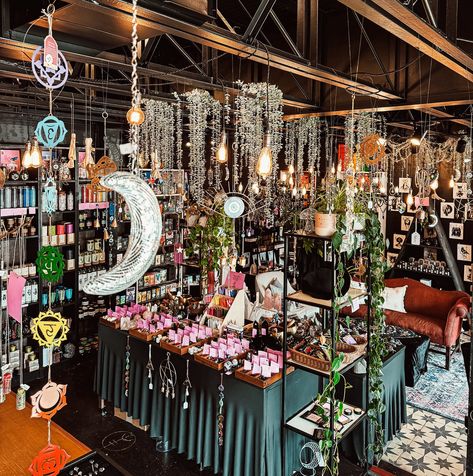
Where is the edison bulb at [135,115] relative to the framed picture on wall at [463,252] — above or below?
above

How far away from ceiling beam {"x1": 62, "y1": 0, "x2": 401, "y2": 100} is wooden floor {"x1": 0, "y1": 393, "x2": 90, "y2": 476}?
2.56 m

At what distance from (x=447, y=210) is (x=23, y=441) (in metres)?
10.2

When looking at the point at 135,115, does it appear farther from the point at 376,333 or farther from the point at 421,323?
the point at 421,323

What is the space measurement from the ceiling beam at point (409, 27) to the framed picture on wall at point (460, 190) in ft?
24.3

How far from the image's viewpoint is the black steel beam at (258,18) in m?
3.03

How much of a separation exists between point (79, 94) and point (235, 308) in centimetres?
316

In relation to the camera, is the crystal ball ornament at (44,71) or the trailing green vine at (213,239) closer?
the crystal ball ornament at (44,71)

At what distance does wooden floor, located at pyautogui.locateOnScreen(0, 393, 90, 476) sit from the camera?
9.65 feet

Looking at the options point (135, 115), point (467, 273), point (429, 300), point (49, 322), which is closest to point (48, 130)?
point (135, 115)

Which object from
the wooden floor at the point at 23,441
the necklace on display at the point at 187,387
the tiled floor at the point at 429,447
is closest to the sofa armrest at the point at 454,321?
the tiled floor at the point at 429,447

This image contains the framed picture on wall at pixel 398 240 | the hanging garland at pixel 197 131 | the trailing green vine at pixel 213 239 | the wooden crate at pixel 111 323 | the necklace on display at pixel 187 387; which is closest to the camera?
the necklace on display at pixel 187 387

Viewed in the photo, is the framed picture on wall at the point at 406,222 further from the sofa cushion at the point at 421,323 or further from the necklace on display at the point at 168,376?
the necklace on display at the point at 168,376

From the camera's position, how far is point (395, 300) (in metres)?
7.87

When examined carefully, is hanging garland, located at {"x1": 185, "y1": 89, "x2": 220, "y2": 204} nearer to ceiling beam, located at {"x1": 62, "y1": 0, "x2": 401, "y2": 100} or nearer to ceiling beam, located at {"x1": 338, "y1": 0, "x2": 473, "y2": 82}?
ceiling beam, located at {"x1": 62, "y1": 0, "x2": 401, "y2": 100}
